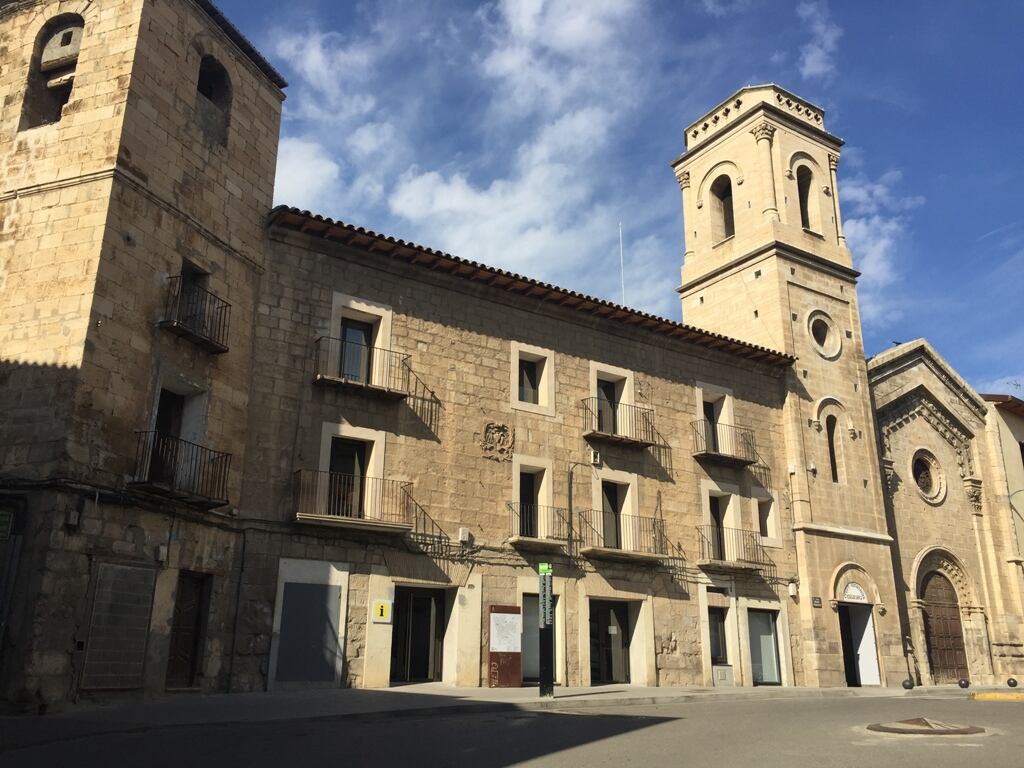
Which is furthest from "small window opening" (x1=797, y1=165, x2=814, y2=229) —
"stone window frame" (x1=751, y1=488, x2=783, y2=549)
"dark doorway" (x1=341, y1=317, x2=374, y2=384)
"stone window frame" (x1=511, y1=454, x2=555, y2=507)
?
"dark doorway" (x1=341, y1=317, x2=374, y2=384)

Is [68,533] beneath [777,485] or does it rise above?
beneath

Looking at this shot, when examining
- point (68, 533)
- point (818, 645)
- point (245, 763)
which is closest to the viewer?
point (245, 763)

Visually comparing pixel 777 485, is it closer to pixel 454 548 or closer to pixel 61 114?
pixel 454 548

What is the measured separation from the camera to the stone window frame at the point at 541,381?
21.4m

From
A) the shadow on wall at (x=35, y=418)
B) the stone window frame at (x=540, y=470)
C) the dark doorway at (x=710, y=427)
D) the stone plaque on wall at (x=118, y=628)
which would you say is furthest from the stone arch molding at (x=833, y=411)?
the shadow on wall at (x=35, y=418)

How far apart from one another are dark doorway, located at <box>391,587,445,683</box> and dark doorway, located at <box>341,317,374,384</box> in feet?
15.4

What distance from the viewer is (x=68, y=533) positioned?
1352 cm

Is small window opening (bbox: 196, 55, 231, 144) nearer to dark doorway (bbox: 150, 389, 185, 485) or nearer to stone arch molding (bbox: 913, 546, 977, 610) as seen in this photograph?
dark doorway (bbox: 150, 389, 185, 485)

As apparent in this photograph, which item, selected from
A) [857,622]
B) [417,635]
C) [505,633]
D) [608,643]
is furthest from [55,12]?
[857,622]

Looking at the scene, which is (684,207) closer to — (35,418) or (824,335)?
(824,335)

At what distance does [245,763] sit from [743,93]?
91.5ft

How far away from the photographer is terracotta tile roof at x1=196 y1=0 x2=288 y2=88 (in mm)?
18078

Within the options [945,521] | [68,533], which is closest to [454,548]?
[68,533]

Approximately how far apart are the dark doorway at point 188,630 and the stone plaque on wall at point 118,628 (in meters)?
0.85
